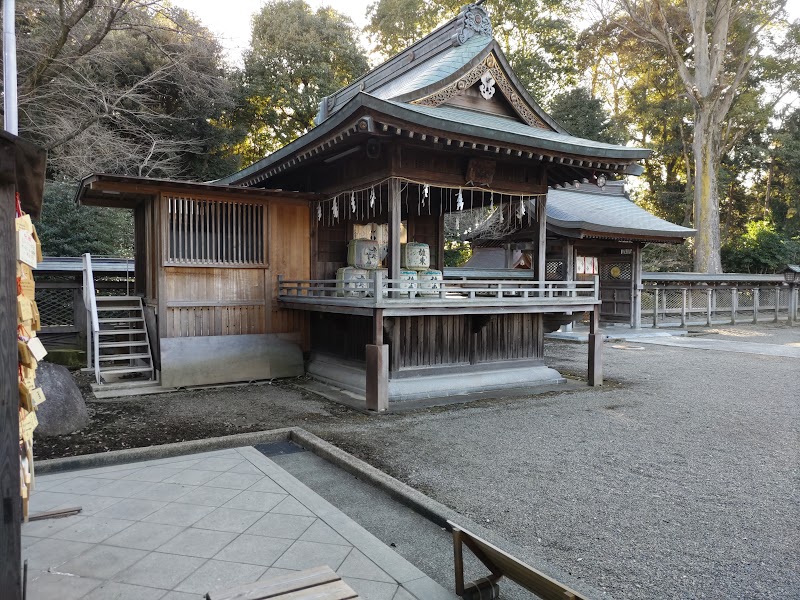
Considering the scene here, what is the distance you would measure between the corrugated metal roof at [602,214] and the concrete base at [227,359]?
9.16m

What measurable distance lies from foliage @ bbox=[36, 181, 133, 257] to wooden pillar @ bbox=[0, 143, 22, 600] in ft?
51.8

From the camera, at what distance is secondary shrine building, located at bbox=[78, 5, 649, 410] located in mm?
8008

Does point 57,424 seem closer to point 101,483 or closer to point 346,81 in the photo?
point 101,483

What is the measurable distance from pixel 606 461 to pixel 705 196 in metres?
24.4

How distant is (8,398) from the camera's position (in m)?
2.35

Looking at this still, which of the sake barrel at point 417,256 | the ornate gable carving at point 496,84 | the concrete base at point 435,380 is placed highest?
the ornate gable carving at point 496,84

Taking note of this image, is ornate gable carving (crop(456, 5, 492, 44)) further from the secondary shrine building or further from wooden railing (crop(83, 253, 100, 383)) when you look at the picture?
wooden railing (crop(83, 253, 100, 383))

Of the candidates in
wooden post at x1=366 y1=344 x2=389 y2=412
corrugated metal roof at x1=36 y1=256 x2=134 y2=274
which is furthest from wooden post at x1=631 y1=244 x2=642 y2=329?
corrugated metal roof at x1=36 y1=256 x2=134 y2=274

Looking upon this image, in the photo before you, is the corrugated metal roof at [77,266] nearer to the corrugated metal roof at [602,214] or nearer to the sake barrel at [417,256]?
the sake barrel at [417,256]

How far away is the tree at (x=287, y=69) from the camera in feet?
82.1

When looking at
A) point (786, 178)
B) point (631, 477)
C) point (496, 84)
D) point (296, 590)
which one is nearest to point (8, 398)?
point (296, 590)

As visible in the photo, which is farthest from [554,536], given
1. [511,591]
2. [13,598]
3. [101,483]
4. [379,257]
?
[379,257]

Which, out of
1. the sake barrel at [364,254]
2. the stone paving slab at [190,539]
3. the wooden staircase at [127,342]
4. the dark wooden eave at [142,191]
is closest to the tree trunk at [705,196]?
the sake barrel at [364,254]

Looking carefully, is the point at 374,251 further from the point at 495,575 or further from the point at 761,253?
the point at 761,253
